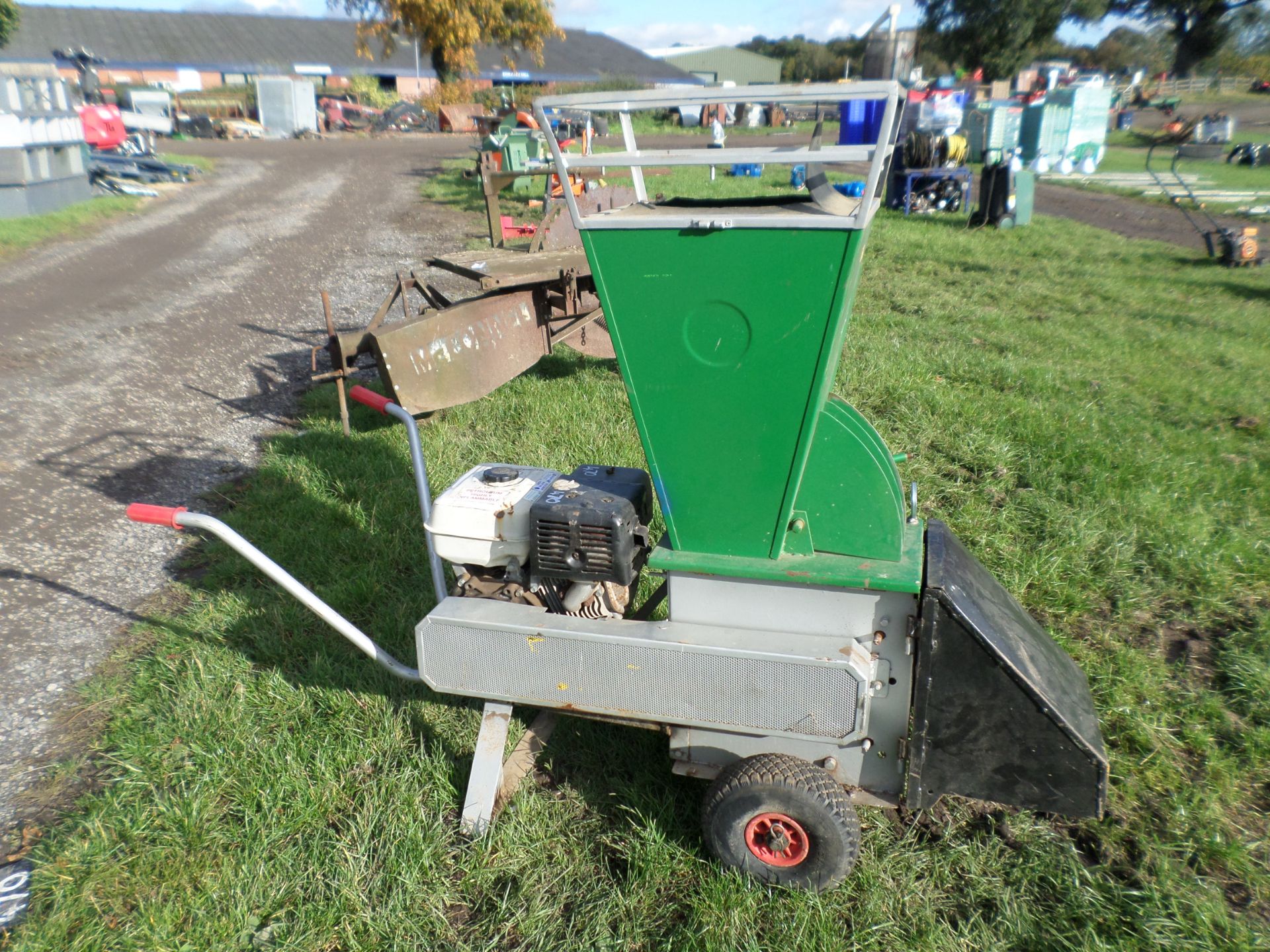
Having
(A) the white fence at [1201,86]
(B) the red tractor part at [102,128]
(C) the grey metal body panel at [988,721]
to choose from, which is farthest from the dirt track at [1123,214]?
(A) the white fence at [1201,86]

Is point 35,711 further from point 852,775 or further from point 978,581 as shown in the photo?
point 978,581

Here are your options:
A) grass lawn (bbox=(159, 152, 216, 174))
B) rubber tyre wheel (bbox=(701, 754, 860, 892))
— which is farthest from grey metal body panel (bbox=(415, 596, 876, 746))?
grass lawn (bbox=(159, 152, 216, 174))

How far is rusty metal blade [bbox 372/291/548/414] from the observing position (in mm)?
4871

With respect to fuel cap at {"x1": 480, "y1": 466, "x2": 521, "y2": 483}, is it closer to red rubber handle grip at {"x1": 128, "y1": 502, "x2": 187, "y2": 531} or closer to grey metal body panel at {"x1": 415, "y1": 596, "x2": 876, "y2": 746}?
grey metal body panel at {"x1": 415, "y1": 596, "x2": 876, "y2": 746}

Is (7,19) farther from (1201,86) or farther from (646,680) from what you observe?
(1201,86)

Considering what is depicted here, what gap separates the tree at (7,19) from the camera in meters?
34.8

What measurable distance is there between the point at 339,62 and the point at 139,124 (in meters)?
34.1

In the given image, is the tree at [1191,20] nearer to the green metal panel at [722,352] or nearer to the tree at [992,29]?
the tree at [992,29]

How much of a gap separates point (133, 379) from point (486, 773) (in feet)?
18.9

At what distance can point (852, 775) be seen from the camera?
97.3 inches

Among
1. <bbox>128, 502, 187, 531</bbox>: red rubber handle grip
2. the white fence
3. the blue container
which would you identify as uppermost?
the white fence

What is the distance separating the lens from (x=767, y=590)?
2307 millimetres

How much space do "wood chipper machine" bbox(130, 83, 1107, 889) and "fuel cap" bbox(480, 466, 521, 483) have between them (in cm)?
20

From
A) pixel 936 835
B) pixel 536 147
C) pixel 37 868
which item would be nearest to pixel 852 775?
pixel 936 835
